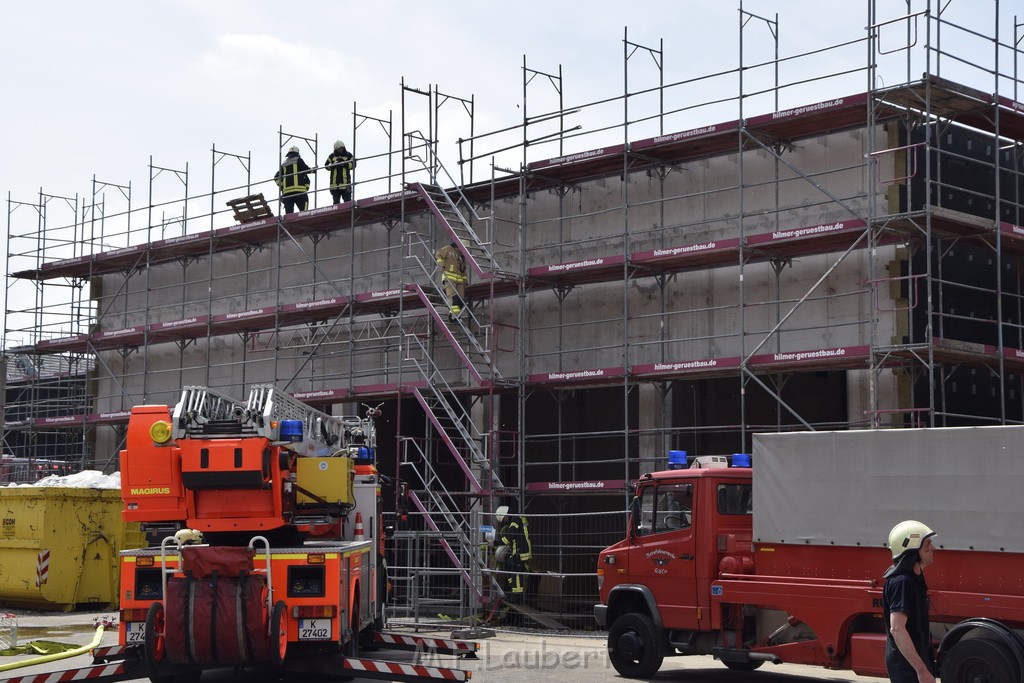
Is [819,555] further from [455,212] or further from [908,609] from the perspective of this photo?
[455,212]

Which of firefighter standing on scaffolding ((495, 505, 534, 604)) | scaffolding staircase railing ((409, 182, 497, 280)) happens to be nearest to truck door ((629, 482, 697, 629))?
firefighter standing on scaffolding ((495, 505, 534, 604))

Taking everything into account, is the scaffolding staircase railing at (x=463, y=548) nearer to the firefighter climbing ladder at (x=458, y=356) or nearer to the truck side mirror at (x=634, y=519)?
the firefighter climbing ladder at (x=458, y=356)

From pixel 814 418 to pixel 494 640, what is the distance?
6997mm

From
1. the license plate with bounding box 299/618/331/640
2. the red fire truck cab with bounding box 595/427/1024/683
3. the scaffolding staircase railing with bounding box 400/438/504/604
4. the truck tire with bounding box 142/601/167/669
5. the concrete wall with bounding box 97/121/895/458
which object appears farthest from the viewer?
the concrete wall with bounding box 97/121/895/458

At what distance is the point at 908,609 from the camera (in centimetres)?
773

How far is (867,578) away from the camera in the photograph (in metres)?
12.5

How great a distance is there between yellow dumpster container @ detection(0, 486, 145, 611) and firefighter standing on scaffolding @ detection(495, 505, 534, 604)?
668 cm

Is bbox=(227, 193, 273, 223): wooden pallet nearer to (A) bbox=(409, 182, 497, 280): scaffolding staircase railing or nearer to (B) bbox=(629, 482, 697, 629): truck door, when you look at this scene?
(A) bbox=(409, 182, 497, 280): scaffolding staircase railing

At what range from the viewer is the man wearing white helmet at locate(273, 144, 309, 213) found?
29.4 m


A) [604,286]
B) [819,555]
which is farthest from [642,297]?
[819,555]

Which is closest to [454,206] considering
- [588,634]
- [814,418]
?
[814,418]

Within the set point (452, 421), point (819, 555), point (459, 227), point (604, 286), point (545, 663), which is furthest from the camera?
point (459, 227)

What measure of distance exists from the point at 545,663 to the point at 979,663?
5.55 m

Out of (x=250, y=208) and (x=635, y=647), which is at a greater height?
(x=250, y=208)
